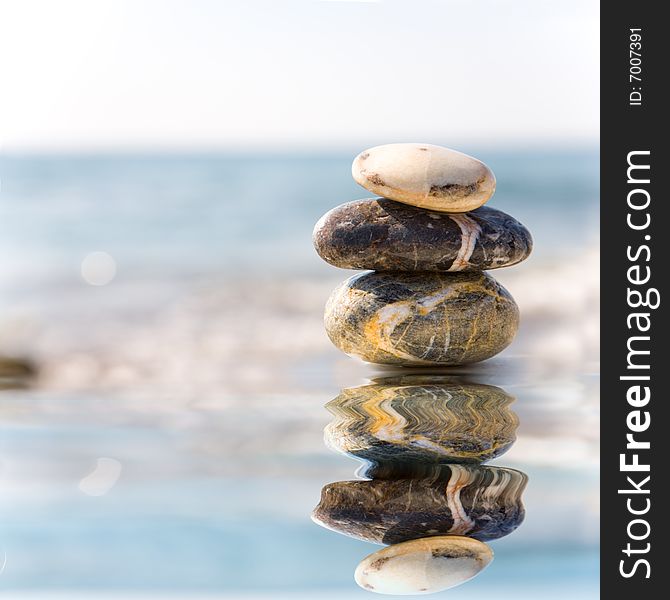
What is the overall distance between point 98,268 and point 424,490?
2.78 m

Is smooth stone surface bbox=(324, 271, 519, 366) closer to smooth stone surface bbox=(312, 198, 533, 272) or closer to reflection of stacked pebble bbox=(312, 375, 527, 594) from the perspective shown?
smooth stone surface bbox=(312, 198, 533, 272)

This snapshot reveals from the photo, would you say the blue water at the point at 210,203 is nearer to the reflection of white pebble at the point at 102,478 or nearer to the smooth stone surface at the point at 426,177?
the smooth stone surface at the point at 426,177

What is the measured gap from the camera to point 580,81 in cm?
370

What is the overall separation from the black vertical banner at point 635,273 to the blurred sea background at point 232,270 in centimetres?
9

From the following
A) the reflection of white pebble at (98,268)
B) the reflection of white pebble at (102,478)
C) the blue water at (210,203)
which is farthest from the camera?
the blue water at (210,203)

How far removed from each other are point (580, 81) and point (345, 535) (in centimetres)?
286

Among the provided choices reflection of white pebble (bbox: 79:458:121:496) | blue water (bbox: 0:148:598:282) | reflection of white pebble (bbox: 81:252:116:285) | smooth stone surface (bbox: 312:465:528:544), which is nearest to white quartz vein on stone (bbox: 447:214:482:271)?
smooth stone surface (bbox: 312:465:528:544)

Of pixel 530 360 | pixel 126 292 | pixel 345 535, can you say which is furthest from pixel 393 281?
pixel 126 292

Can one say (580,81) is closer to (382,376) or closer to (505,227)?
(505,227)

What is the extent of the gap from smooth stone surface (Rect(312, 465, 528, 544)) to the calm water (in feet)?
0.09

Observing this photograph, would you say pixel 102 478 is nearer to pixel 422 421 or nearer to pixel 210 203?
pixel 422 421

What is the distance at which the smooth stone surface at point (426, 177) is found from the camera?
7.32 ft

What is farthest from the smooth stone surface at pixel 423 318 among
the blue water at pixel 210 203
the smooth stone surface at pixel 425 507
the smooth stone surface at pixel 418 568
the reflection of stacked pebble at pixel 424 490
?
the blue water at pixel 210 203

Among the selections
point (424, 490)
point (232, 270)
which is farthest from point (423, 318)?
point (232, 270)
